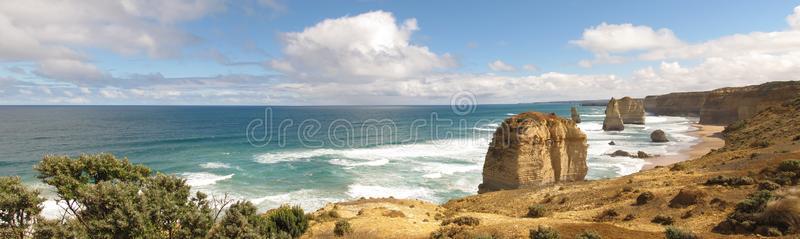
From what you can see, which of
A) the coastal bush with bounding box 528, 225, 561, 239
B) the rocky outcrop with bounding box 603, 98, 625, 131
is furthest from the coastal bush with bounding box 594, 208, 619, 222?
the rocky outcrop with bounding box 603, 98, 625, 131

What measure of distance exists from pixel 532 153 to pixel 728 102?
330 feet

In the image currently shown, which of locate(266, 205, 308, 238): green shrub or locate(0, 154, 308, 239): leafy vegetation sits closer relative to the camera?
locate(0, 154, 308, 239): leafy vegetation

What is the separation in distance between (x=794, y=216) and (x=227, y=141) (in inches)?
3473

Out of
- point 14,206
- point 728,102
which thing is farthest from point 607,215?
point 728,102

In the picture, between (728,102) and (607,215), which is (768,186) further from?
(728,102)

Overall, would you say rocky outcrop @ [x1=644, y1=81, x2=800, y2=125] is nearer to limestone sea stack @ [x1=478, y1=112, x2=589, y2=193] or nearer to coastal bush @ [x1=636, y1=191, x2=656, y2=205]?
limestone sea stack @ [x1=478, y1=112, x2=589, y2=193]

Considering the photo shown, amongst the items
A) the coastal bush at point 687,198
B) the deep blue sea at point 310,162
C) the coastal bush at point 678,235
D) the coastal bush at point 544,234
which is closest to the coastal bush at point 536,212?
the coastal bush at point 687,198

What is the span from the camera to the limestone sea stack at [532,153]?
3378 cm

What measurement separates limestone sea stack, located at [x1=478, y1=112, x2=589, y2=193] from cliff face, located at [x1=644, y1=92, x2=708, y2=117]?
14338 cm

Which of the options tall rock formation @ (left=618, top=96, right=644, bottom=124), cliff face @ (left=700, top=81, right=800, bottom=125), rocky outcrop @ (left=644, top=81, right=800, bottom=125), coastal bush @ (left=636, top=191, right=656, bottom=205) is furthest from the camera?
tall rock formation @ (left=618, top=96, right=644, bottom=124)

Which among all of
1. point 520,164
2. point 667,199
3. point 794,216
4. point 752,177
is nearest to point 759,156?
point 752,177

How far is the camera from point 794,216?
47.4ft

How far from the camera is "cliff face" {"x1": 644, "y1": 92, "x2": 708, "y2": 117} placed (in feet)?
495

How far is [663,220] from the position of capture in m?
19.2
